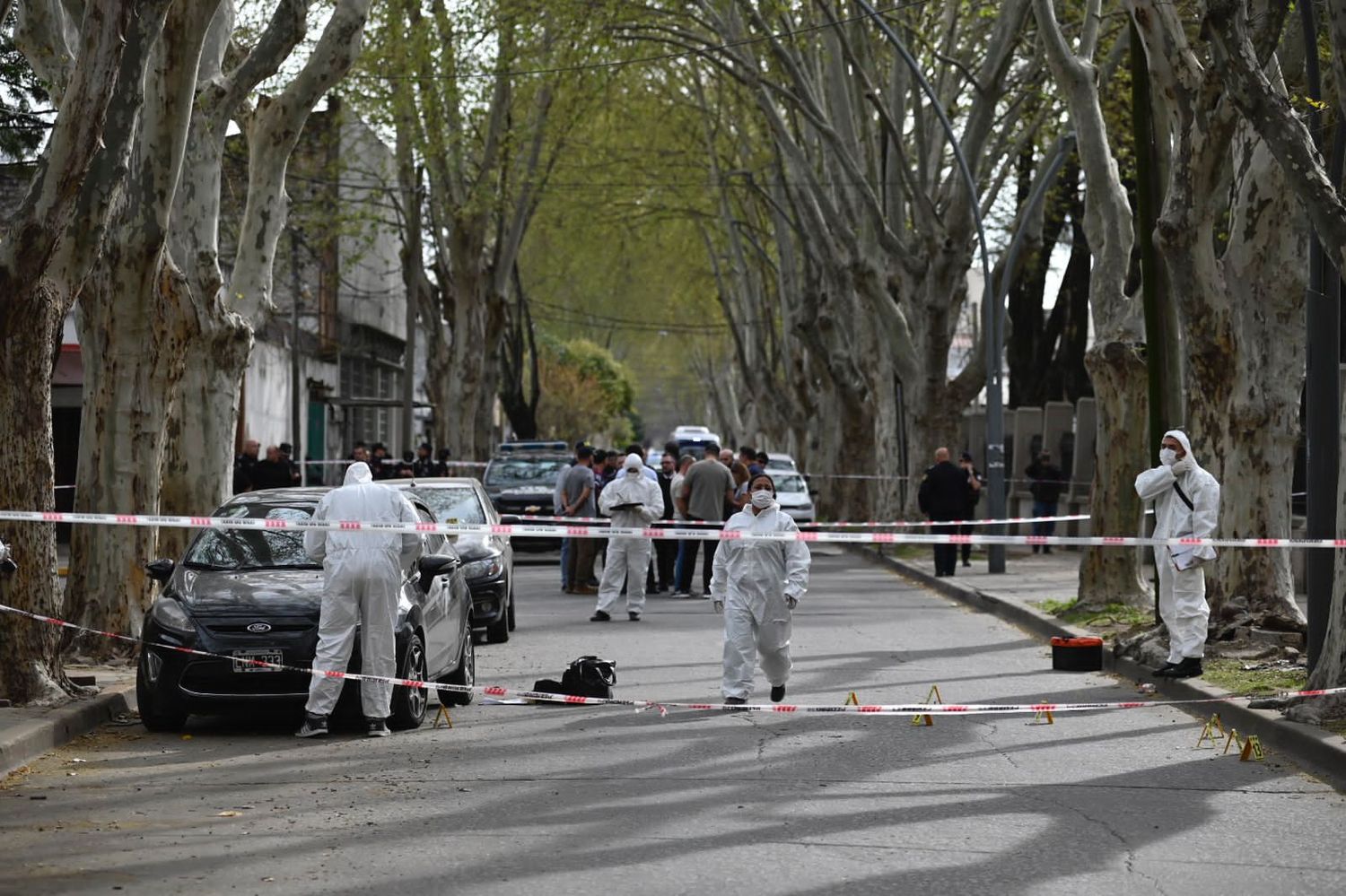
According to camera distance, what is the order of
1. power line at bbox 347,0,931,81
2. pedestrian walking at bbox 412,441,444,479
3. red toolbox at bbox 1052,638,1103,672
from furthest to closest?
1. pedestrian walking at bbox 412,441,444,479
2. power line at bbox 347,0,931,81
3. red toolbox at bbox 1052,638,1103,672

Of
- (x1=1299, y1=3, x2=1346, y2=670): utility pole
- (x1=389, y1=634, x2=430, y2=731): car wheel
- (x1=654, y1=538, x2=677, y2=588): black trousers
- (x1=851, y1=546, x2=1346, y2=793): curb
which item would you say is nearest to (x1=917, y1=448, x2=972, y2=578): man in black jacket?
(x1=654, y1=538, x2=677, y2=588): black trousers

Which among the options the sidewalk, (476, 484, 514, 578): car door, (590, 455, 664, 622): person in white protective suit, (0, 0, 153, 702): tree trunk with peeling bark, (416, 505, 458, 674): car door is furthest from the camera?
(590, 455, 664, 622): person in white protective suit

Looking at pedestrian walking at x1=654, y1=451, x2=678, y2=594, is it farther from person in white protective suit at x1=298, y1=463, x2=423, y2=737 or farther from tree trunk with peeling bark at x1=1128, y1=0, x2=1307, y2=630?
person in white protective suit at x1=298, y1=463, x2=423, y2=737

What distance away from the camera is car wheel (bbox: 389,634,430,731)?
37.2 ft

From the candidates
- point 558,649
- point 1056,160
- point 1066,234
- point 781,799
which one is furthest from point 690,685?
point 1066,234

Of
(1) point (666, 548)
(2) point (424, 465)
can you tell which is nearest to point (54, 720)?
(1) point (666, 548)

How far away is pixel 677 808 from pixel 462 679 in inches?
183

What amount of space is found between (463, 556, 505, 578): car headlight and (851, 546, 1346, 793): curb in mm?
5078

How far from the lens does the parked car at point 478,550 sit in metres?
16.6

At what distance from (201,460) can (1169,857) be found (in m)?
10.2

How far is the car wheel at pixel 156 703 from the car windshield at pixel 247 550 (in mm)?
954

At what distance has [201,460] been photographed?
1588cm

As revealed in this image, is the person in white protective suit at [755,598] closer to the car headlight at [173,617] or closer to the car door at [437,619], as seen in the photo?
the car door at [437,619]

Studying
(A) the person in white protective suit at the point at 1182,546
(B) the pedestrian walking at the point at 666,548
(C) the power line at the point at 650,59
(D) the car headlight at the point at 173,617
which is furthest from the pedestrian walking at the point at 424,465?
(D) the car headlight at the point at 173,617
